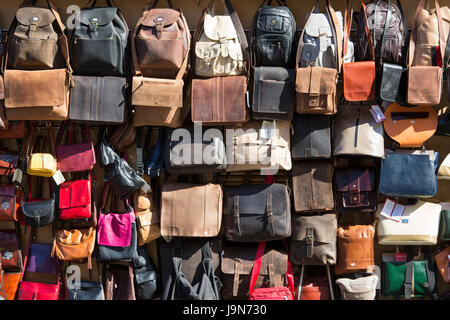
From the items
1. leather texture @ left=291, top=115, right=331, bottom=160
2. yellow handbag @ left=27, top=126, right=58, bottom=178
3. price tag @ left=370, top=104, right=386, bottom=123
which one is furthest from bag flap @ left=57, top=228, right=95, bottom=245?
price tag @ left=370, top=104, right=386, bottom=123

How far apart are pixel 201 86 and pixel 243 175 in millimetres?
1046

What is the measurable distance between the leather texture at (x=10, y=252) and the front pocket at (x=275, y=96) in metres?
2.92

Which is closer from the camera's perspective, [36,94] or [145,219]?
[36,94]

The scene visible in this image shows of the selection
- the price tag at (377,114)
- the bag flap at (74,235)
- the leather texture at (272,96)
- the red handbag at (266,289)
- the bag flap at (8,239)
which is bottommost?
the red handbag at (266,289)

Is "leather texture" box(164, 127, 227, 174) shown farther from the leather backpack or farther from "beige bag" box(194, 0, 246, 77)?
the leather backpack

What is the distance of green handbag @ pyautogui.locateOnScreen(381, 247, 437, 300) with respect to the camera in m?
5.52

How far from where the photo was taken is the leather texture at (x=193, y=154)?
525 cm

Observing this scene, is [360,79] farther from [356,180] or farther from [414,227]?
[414,227]

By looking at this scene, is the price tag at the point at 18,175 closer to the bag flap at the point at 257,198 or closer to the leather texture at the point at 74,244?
the leather texture at the point at 74,244

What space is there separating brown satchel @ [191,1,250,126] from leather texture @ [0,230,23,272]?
236 cm

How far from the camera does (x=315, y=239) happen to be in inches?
212

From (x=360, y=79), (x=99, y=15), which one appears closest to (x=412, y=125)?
(x=360, y=79)

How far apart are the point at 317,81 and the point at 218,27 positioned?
1.13m

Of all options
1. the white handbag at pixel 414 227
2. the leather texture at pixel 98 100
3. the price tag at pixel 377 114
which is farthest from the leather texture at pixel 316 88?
the leather texture at pixel 98 100
